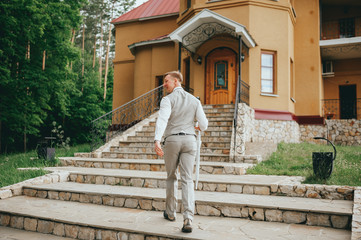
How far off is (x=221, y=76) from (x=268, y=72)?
2.01m

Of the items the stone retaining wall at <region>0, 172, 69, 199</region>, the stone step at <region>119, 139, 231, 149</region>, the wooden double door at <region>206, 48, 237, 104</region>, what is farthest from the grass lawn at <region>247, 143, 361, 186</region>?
the stone retaining wall at <region>0, 172, 69, 199</region>

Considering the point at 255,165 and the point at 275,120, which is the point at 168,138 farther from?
the point at 275,120

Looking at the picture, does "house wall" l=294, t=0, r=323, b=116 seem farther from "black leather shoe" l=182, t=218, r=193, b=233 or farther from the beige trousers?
"black leather shoe" l=182, t=218, r=193, b=233

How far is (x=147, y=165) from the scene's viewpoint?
7.94 metres

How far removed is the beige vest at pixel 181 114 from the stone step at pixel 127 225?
125cm

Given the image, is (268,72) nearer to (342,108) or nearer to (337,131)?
(337,131)

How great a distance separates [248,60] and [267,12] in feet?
7.53

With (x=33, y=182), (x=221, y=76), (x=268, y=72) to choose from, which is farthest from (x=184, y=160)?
(x=268, y=72)

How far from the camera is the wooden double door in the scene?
13.5 metres

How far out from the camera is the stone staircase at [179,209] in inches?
156

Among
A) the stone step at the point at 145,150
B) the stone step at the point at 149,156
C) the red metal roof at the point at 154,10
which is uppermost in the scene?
the red metal roof at the point at 154,10

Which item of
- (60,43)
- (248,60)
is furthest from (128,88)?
(248,60)

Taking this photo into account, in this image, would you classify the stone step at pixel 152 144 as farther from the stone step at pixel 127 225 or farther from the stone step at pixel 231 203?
the stone step at pixel 127 225

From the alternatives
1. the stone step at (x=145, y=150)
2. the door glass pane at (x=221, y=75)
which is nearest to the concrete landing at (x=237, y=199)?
the stone step at (x=145, y=150)
